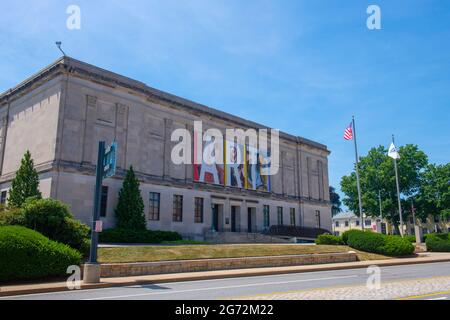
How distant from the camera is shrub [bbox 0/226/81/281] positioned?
14750 mm

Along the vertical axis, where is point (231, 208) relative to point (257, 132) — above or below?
below

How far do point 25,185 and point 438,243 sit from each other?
121ft

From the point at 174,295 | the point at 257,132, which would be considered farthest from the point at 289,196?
the point at 174,295

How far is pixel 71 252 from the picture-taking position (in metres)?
16.9

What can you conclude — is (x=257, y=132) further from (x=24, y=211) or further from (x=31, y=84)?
(x=24, y=211)

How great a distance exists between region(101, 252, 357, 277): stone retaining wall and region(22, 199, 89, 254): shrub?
3253mm

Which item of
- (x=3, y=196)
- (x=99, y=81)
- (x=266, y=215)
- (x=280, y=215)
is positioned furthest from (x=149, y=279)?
(x=280, y=215)

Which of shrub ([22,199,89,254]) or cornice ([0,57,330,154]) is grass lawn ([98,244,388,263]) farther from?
cornice ([0,57,330,154])

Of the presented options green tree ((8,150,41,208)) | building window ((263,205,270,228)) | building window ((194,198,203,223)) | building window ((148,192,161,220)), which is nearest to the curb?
green tree ((8,150,41,208))

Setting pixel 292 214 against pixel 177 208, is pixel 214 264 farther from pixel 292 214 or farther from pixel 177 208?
pixel 292 214

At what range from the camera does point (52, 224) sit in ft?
64.0

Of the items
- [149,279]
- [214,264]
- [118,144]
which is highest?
[118,144]

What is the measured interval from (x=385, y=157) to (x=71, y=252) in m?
70.1

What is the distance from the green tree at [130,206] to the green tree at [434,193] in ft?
190
